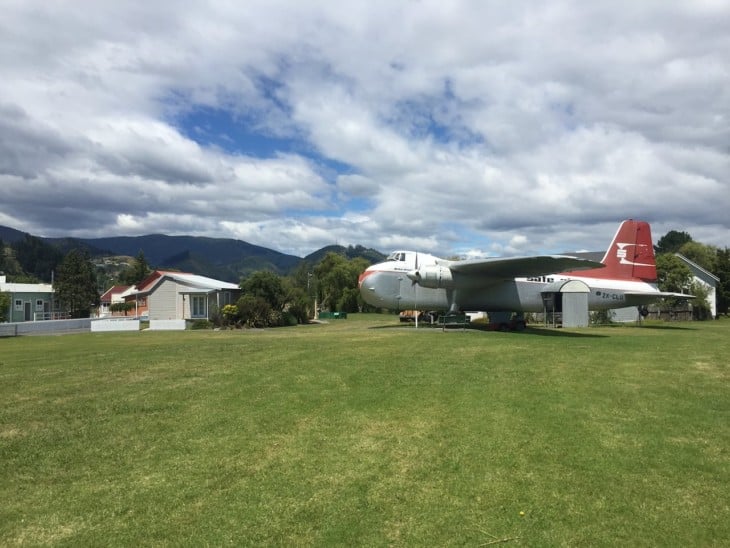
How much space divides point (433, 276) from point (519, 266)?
184 inches

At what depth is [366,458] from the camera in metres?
6.35

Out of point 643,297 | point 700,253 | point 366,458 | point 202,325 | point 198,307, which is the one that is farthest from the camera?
point 700,253

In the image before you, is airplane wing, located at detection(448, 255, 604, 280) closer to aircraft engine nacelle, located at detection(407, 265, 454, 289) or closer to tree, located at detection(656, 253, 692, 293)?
aircraft engine nacelle, located at detection(407, 265, 454, 289)

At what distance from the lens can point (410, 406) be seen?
8.68 m

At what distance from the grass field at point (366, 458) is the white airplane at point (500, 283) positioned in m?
15.9

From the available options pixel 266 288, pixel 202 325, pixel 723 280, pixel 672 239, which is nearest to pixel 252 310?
pixel 266 288

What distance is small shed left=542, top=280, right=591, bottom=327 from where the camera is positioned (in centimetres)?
2989

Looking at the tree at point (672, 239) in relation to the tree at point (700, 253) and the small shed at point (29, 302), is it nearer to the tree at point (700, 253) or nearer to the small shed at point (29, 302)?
the tree at point (700, 253)

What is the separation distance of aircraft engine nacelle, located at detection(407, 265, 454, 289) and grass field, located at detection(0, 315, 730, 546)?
15.6 meters

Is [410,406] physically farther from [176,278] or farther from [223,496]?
[176,278]

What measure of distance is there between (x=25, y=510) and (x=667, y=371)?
12.9 m

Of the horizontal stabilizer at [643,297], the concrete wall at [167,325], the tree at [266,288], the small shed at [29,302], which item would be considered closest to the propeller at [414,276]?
the horizontal stabilizer at [643,297]

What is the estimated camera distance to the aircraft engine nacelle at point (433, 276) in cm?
2716

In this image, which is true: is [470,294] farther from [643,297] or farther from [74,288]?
[74,288]
